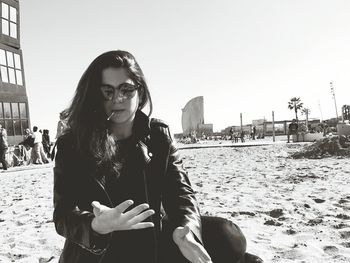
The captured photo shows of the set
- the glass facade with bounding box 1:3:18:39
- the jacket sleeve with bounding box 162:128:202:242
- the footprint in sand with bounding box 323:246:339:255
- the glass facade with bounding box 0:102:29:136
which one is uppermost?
the glass facade with bounding box 1:3:18:39

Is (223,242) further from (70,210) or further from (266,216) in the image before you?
(266,216)

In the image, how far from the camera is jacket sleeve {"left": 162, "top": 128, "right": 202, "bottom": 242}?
189cm

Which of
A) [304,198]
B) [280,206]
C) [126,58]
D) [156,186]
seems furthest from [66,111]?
[304,198]

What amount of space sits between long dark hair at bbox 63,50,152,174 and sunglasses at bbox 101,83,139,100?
4 centimetres

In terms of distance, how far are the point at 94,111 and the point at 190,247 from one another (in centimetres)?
92

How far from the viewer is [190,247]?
5.27ft

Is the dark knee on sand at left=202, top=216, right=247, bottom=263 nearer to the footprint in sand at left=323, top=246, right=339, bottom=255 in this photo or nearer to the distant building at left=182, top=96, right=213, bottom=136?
the footprint in sand at left=323, top=246, right=339, bottom=255

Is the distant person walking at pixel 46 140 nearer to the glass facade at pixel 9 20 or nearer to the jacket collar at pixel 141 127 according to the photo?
the glass facade at pixel 9 20

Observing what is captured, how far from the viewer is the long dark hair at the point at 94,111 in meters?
1.92

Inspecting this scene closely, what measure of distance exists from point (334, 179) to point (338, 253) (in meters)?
4.28

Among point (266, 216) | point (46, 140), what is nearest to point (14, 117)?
point (46, 140)

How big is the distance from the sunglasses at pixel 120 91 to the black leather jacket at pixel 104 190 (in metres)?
0.17

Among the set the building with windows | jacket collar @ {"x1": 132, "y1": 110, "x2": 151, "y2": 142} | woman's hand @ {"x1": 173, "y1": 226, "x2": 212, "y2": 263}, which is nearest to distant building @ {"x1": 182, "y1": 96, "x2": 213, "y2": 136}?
the building with windows

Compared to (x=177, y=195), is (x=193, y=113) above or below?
above
